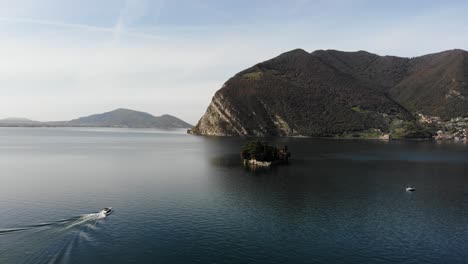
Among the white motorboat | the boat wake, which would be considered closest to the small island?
the white motorboat

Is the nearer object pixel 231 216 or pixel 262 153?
pixel 231 216

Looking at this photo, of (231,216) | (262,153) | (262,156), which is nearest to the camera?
(231,216)

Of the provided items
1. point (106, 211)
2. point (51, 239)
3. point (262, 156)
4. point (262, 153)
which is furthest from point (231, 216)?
point (262, 153)

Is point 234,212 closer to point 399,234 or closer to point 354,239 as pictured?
point 354,239

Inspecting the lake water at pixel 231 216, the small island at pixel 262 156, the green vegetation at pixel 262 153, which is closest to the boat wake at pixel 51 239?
the lake water at pixel 231 216

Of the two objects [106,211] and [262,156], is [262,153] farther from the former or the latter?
[106,211]

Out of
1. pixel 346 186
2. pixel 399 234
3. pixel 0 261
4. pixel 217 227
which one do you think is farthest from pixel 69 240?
pixel 346 186

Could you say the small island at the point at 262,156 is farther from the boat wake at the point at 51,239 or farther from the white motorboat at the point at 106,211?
the boat wake at the point at 51,239

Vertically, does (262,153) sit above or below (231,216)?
above
